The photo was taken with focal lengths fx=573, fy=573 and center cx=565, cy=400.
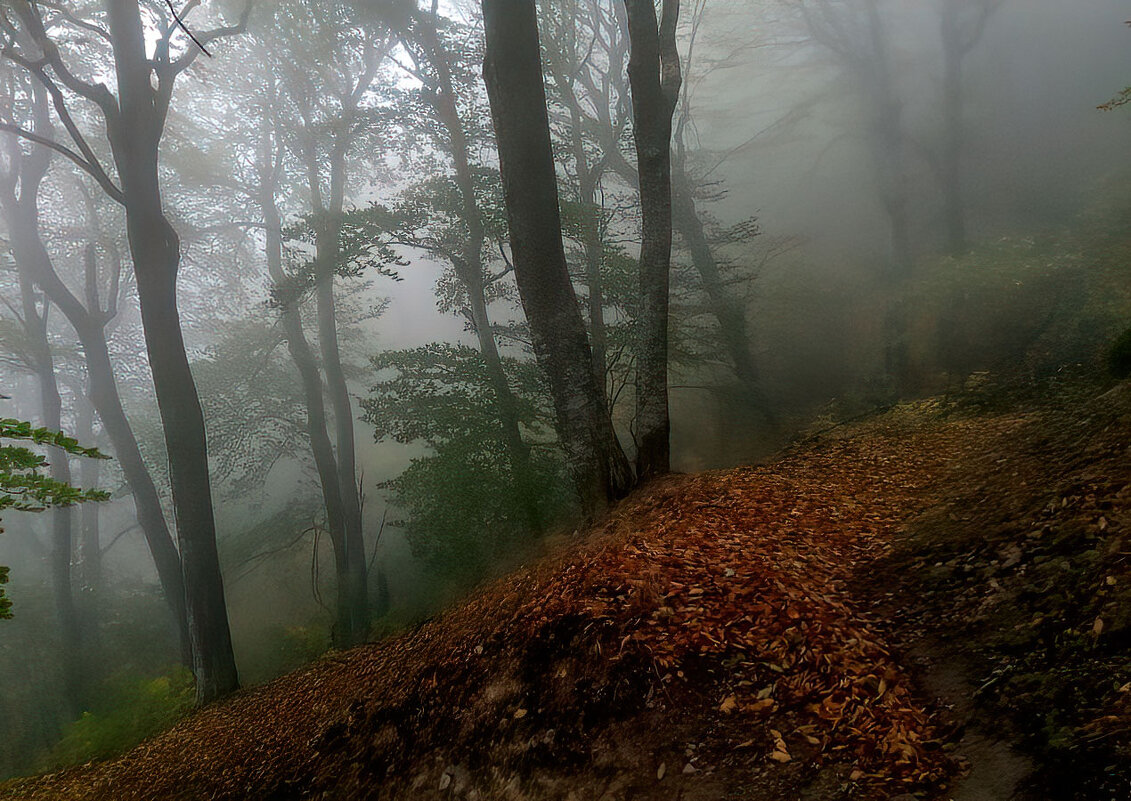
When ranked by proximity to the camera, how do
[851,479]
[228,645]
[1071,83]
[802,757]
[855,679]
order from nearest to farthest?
[802,757]
[855,679]
[851,479]
[228,645]
[1071,83]

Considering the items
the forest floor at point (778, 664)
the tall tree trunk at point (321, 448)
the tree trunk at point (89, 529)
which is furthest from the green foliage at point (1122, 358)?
the tree trunk at point (89, 529)

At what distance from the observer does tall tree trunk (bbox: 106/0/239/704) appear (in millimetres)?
6402

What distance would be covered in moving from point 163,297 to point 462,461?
4062 millimetres

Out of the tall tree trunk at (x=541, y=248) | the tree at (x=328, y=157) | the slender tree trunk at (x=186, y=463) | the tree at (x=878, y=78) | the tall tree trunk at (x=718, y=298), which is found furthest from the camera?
the tree at (x=878, y=78)

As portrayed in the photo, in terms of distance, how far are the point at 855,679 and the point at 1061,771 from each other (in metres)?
0.77

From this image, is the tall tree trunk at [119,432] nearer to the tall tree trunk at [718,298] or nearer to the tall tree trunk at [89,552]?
the tall tree trunk at [89,552]

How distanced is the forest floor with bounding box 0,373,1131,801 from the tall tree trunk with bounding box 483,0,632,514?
0.79m

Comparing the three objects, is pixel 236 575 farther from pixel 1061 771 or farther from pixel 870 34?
pixel 870 34

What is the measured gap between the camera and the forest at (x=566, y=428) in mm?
2410

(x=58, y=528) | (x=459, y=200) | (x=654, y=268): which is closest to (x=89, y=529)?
(x=58, y=528)

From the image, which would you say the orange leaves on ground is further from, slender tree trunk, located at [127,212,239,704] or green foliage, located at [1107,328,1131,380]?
slender tree trunk, located at [127,212,239,704]

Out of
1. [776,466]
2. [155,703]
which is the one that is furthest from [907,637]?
[155,703]

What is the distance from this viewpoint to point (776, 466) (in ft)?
19.7

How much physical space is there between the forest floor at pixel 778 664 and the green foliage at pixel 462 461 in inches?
123
